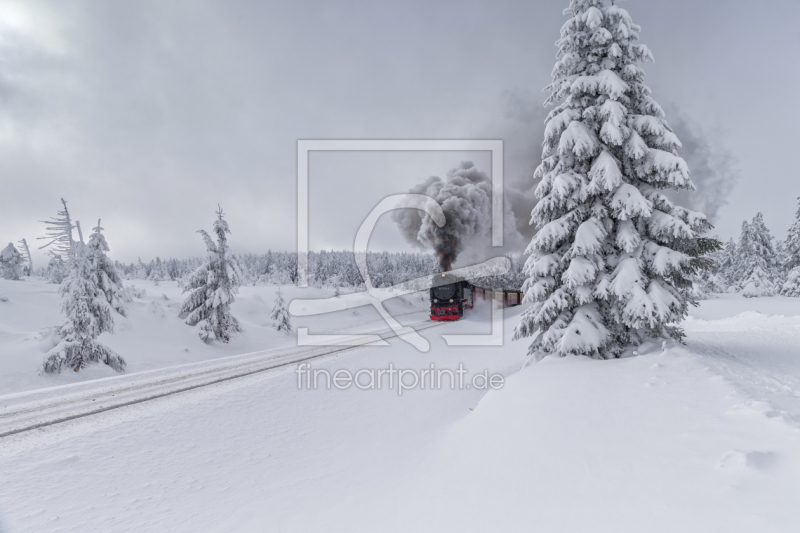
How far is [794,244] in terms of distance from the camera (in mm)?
28453

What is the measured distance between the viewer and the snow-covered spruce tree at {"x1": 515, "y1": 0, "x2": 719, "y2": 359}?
25.9ft

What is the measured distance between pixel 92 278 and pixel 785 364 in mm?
22570

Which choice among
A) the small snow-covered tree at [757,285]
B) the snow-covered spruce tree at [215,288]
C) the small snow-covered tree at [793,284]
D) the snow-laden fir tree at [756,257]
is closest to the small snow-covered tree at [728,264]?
the snow-laden fir tree at [756,257]

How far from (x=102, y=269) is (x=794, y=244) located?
4811 centimetres

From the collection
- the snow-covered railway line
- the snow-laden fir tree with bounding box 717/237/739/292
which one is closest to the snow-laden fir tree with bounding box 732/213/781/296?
the snow-laden fir tree with bounding box 717/237/739/292

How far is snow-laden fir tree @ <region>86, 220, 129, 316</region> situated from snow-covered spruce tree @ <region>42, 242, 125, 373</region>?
1.00ft

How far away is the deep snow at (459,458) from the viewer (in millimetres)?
3324

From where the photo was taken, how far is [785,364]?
791 cm

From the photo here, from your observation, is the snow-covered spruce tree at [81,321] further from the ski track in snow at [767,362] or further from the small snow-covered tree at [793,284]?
the small snow-covered tree at [793,284]

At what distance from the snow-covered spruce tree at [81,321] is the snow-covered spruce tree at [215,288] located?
588cm

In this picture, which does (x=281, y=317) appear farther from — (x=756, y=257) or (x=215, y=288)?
(x=756, y=257)

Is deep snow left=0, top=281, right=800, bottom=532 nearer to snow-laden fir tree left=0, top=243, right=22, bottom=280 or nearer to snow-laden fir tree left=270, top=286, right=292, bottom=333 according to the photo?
snow-laden fir tree left=270, top=286, right=292, bottom=333

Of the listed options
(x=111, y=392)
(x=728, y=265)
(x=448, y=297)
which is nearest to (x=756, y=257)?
(x=728, y=265)

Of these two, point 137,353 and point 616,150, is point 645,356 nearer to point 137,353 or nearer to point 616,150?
point 616,150
